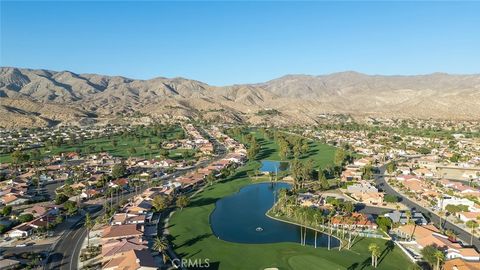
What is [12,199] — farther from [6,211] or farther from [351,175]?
[351,175]

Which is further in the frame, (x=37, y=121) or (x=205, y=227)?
(x=37, y=121)

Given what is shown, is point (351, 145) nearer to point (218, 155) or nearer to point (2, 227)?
point (218, 155)

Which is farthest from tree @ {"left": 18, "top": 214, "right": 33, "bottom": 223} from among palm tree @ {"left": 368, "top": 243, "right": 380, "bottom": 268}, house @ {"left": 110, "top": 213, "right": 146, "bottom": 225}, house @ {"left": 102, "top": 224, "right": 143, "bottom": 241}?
palm tree @ {"left": 368, "top": 243, "right": 380, "bottom": 268}

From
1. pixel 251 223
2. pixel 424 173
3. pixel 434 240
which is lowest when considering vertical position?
pixel 251 223

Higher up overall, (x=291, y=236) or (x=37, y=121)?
(x=37, y=121)

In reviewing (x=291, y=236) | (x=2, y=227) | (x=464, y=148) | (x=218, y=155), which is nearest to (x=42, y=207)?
(x=2, y=227)

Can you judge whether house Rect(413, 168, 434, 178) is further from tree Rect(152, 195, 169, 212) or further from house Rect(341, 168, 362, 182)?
tree Rect(152, 195, 169, 212)

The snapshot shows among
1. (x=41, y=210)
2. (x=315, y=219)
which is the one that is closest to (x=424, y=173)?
(x=315, y=219)
